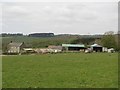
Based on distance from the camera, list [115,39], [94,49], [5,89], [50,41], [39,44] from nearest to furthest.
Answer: [5,89] < [115,39] < [94,49] < [39,44] < [50,41]

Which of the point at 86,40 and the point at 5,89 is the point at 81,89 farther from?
the point at 86,40

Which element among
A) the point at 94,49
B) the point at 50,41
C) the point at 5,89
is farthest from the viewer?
the point at 50,41

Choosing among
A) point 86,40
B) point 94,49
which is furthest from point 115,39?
point 86,40

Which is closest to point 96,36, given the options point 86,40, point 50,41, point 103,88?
point 86,40

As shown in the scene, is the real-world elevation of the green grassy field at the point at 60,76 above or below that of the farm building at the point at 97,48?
above

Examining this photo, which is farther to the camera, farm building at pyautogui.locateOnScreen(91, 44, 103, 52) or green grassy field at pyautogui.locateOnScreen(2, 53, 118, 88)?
farm building at pyautogui.locateOnScreen(91, 44, 103, 52)

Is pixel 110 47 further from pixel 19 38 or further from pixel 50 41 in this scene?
pixel 19 38

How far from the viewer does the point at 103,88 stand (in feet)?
49.2

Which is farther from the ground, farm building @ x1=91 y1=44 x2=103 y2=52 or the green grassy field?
the green grassy field

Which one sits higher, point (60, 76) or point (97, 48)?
point (60, 76)

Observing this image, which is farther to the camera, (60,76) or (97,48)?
(97,48)

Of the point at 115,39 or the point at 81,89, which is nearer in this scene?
the point at 81,89

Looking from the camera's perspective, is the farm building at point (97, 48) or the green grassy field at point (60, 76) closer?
the green grassy field at point (60, 76)

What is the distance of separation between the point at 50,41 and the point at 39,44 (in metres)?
12.8
